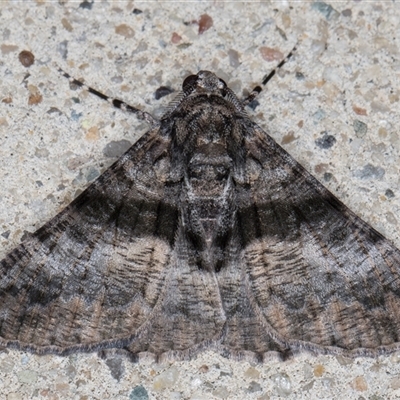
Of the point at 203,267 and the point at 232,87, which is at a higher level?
the point at 232,87

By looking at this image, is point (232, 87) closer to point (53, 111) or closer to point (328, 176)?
point (328, 176)

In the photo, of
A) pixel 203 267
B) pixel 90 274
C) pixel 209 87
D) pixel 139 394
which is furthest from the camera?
pixel 209 87

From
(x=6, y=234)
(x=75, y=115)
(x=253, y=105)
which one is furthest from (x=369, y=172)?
(x=6, y=234)

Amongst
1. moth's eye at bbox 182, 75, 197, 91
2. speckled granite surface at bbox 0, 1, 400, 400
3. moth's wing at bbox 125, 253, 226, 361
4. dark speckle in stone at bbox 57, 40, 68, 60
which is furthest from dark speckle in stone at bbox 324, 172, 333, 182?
dark speckle in stone at bbox 57, 40, 68, 60

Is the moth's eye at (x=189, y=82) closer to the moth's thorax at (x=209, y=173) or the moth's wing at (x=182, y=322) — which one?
the moth's thorax at (x=209, y=173)

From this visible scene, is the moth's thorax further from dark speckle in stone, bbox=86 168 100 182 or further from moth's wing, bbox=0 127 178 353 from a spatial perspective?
dark speckle in stone, bbox=86 168 100 182

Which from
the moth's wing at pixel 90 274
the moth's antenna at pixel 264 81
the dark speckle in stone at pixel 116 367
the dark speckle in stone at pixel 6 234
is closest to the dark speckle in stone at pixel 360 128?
the moth's antenna at pixel 264 81

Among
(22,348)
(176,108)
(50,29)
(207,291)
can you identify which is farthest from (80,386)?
(50,29)
